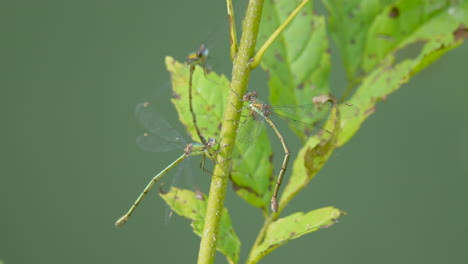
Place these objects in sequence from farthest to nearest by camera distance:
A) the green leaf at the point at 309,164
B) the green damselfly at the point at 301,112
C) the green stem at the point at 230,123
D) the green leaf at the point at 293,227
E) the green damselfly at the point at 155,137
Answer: the green damselfly at the point at 155,137 < the green damselfly at the point at 301,112 < the green leaf at the point at 309,164 < the green leaf at the point at 293,227 < the green stem at the point at 230,123

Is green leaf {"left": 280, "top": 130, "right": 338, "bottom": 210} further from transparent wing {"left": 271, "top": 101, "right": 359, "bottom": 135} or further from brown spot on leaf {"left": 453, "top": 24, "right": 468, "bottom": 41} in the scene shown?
brown spot on leaf {"left": 453, "top": 24, "right": 468, "bottom": 41}

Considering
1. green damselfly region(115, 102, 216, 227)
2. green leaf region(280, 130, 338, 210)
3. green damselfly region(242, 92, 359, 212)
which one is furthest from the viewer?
green damselfly region(115, 102, 216, 227)

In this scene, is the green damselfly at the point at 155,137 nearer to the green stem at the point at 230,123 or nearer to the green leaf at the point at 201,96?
the green leaf at the point at 201,96

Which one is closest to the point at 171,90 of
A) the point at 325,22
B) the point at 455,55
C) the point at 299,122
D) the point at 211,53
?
the point at 211,53

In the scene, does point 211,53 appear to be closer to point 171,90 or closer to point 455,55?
point 171,90

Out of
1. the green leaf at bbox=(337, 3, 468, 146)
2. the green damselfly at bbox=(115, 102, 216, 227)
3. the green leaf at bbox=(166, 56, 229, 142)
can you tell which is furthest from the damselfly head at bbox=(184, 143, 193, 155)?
the green leaf at bbox=(337, 3, 468, 146)

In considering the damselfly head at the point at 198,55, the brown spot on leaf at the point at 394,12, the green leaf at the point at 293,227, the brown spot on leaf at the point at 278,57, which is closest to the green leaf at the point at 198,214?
the green leaf at the point at 293,227
